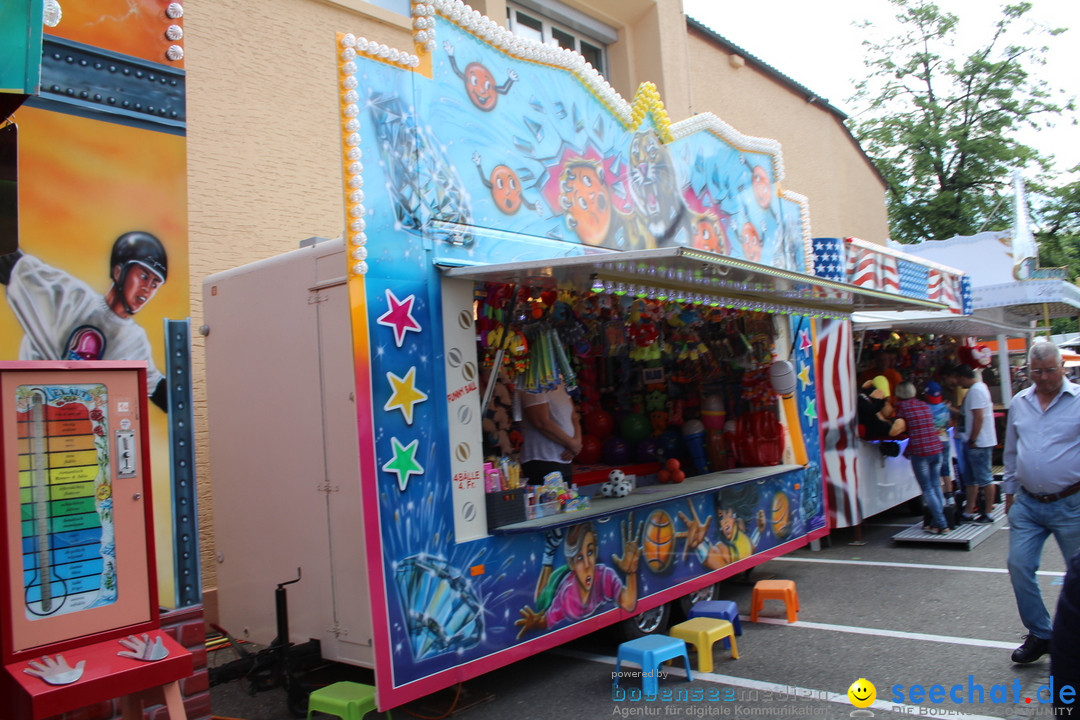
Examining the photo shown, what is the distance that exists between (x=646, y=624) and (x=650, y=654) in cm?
134

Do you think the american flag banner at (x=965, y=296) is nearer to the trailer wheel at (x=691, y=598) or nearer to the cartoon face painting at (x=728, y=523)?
the cartoon face painting at (x=728, y=523)

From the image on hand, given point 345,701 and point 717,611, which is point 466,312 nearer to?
point 345,701

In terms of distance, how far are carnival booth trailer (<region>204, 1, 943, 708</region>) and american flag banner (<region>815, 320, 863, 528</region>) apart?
7.01 feet

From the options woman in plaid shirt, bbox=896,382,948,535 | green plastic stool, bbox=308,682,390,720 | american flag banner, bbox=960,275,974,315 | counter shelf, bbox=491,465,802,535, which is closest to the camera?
green plastic stool, bbox=308,682,390,720

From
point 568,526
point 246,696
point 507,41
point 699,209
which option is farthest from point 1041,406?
point 246,696

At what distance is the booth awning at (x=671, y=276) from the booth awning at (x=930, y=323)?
11.4 ft

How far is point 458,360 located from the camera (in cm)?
498

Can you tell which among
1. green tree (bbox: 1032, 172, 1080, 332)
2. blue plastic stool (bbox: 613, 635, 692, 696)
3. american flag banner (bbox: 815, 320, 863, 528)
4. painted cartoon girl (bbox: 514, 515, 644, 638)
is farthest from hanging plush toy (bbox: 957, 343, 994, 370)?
green tree (bbox: 1032, 172, 1080, 332)

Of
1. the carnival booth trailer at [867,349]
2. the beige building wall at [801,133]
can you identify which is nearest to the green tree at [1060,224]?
the beige building wall at [801,133]

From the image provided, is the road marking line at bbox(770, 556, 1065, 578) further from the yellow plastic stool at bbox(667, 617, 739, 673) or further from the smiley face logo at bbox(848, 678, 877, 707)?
the smiley face logo at bbox(848, 678, 877, 707)

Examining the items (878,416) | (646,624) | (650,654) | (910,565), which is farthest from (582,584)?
(878,416)

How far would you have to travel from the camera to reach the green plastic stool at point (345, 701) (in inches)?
166

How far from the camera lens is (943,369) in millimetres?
12844

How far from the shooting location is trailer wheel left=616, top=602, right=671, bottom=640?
5.95m
